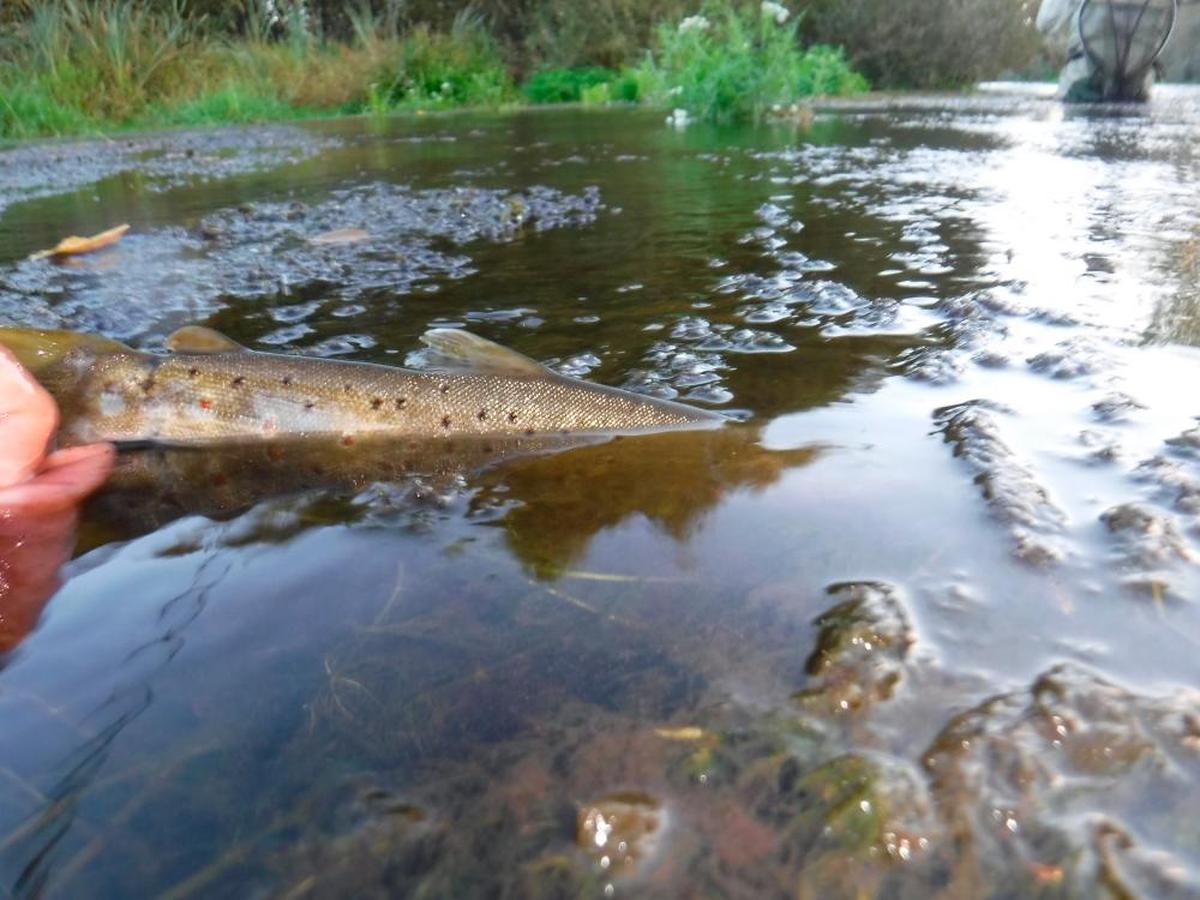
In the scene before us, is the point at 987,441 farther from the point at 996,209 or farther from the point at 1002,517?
the point at 996,209

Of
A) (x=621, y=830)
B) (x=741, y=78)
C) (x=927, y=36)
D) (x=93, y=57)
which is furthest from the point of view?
(x=927, y=36)

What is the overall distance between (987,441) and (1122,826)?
3.17 feet

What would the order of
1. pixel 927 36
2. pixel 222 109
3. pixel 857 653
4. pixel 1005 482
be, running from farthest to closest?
pixel 927 36 → pixel 222 109 → pixel 1005 482 → pixel 857 653

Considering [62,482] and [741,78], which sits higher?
[741,78]

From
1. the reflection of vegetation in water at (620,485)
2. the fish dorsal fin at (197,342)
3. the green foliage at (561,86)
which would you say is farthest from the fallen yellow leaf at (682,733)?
the green foliage at (561,86)

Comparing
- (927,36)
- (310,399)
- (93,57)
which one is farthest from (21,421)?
(927,36)

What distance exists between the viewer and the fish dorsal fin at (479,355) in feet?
6.70

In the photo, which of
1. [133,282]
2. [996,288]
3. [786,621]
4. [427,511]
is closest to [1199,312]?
[996,288]

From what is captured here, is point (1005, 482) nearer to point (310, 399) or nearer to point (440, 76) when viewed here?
point (310, 399)

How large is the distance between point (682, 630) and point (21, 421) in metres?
1.40

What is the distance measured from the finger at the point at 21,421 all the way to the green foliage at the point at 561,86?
58.5 ft

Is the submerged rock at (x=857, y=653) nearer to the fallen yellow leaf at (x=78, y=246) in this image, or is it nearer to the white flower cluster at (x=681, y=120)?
the fallen yellow leaf at (x=78, y=246)

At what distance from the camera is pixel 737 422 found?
79.4 inches

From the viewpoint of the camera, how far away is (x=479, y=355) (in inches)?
80.7
